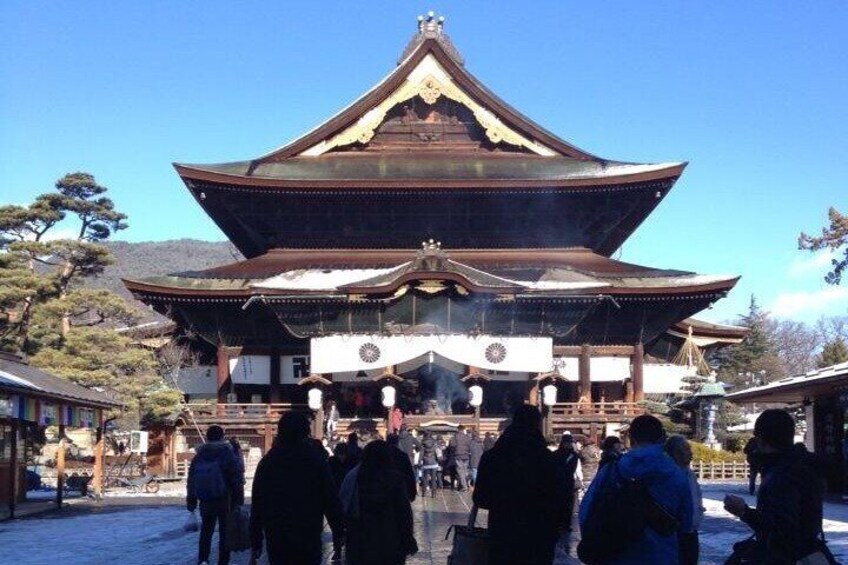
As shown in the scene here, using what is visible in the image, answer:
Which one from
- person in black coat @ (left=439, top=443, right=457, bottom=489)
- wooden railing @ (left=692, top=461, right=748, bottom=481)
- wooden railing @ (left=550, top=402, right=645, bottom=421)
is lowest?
wooden railing @ (left=692, top=461, right=748, bottom=481)

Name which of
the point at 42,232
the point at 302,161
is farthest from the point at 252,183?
the point at 42,232

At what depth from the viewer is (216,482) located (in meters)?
10.6

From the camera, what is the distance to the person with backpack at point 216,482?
418 inches

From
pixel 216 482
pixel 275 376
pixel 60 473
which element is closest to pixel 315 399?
pixel 275 376

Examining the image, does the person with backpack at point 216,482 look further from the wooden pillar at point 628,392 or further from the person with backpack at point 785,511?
the wooden pillar at point 628,392

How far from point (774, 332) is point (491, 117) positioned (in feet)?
202

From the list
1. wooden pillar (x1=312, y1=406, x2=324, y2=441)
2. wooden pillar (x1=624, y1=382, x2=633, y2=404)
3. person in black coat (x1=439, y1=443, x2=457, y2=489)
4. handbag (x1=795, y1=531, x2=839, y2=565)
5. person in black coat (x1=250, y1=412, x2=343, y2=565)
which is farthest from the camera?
wooden pillar (x1=624, y1=382, x2=633, y2=404)

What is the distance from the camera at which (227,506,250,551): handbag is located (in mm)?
10039

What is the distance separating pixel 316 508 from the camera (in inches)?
272

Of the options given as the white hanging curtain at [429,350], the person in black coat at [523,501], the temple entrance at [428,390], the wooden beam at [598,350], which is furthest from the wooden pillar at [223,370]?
the person in black coat at [523,501]

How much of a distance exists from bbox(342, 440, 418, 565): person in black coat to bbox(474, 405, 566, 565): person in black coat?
82 centimetres

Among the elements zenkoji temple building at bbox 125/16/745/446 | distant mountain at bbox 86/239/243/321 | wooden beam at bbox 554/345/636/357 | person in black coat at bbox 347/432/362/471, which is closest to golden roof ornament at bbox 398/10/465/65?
zenkoji temple building at bbox 125/16/745/446

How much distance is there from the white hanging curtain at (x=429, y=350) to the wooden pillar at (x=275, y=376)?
94.0 inches

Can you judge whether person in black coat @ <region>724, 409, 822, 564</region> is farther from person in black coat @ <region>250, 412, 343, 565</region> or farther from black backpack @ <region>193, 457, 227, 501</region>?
black backpack @ <region>193, 457, 227, 501</region>
